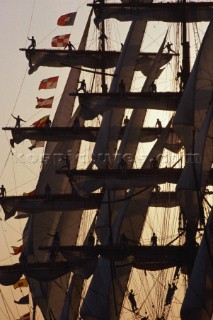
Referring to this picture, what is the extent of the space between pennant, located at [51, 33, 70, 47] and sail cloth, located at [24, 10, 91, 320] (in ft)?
6.09

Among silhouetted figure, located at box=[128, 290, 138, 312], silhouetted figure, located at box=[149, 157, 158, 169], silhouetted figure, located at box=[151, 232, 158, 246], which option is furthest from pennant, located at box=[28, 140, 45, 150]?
silhouetted figure, located at box=[151, 232, 158, 246]

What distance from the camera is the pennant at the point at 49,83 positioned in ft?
284

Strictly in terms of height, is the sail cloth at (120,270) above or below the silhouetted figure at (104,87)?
below

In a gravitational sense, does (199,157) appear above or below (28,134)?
below

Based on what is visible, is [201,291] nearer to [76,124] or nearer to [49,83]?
[76,124]

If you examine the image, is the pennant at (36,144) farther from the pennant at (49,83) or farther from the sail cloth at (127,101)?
the sail cloth at (127,101)

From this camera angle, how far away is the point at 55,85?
86562 millimetres

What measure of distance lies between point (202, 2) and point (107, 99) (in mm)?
5795

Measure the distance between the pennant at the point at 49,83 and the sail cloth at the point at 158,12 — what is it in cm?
815

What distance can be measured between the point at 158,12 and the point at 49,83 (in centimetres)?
1050

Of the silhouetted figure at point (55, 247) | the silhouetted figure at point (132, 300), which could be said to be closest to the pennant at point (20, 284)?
the silhouetted figure at point (55, 247)

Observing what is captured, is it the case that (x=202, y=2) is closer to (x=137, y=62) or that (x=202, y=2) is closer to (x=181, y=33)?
(x=181, y=33)

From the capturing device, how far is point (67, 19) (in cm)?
8469

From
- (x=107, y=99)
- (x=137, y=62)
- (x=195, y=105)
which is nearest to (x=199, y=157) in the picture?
(x=195, y=105)
